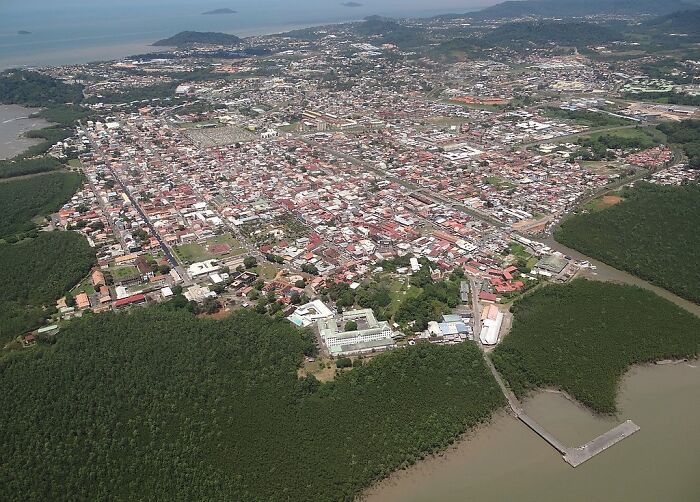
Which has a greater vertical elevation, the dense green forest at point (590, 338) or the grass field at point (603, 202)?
the grass field at point (603, 202)

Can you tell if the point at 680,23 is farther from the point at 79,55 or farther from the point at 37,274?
the point at 79,55

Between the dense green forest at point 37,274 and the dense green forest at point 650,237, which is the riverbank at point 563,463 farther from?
the dense green forest at point 37,274

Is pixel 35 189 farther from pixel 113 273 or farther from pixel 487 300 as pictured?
pixel 487 300

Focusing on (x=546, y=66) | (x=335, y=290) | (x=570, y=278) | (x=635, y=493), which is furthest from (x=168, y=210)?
(x=546, y=66)

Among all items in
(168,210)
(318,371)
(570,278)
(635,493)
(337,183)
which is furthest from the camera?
(337,183)

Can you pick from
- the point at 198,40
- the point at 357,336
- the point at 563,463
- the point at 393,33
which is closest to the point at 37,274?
the point at 357,336

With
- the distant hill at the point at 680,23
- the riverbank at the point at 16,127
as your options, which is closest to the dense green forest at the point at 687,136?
the riverbank at the point at 16,127
